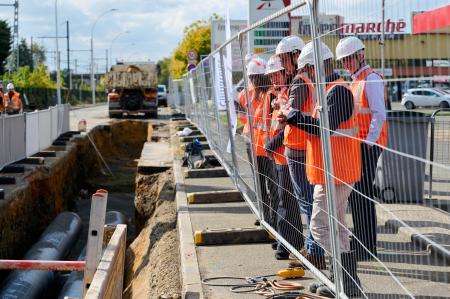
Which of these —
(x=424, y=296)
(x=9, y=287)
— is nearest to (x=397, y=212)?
(x=424, y=296)

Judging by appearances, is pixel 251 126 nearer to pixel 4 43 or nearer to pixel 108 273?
pixel 108 273

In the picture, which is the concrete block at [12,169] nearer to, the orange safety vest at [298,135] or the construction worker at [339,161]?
the orange safety vest at [298,135]

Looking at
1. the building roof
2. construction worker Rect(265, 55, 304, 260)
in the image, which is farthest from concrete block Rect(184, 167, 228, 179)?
the building roof

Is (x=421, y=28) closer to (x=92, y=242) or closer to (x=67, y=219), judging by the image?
(x=92, y=242)

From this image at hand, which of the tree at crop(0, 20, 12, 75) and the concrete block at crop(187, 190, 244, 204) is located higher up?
the tree at crop(0, 20, 12, 75)

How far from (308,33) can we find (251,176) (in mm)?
2976

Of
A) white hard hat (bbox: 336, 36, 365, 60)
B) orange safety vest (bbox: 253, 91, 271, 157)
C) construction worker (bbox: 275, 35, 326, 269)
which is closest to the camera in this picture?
white hard hat (bbox: 336, 36, 365, 60)

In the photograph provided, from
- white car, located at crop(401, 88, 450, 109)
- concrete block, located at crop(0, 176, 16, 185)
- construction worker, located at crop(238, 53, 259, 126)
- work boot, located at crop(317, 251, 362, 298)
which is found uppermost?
construction worker, located at crop(238, 53, 259, 126)

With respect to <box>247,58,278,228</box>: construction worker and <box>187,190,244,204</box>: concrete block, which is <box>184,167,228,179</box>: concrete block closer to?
<box>187,190,244,204</box>: concrete block

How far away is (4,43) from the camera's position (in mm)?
63500

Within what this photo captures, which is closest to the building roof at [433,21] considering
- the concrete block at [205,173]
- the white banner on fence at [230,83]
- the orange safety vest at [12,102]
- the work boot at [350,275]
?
the work boot at [350,275]

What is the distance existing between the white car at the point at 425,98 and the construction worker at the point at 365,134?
65 cm

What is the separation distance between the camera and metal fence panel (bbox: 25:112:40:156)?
15.5m

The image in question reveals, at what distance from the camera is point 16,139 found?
14305 millimetres
